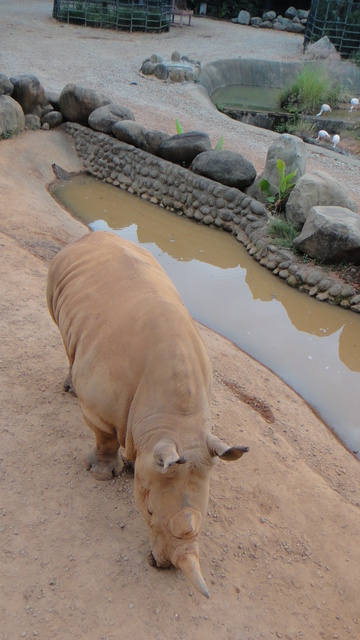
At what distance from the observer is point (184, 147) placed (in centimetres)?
1199

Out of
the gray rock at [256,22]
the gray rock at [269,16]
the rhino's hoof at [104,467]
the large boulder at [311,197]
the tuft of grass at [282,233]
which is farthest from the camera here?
the gray rock at [269,16]

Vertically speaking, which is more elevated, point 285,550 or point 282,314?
point 285,550

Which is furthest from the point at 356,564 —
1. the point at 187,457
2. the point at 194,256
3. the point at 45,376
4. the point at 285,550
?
the point at 194,256

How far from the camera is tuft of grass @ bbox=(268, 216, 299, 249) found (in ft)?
33.7

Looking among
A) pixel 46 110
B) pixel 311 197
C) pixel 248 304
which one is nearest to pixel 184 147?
pixel 311 197

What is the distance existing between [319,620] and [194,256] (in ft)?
23.2

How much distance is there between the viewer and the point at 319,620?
14.1 feet

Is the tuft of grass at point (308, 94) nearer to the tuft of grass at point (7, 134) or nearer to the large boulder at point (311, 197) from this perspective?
the large boulder at point (311, 197)

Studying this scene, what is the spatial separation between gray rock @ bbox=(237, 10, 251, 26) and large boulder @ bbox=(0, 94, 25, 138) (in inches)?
799

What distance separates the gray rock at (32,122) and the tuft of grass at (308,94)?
29.6ft

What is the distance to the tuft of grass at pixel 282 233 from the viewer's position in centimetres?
1027

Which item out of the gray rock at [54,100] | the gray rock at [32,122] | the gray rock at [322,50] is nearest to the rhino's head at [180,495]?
the gray rock at [32,122]

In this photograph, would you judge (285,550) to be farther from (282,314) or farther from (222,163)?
(222,163)

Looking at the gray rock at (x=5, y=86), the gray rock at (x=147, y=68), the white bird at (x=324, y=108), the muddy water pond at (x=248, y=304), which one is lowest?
the muddy water pond at (x=248, y=304)
